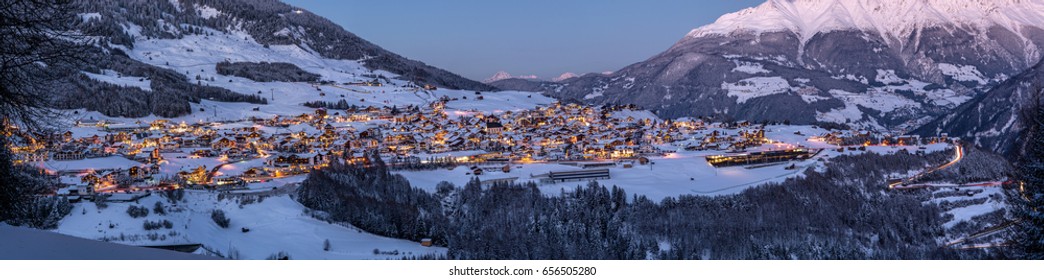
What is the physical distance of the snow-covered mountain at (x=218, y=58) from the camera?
211 ft

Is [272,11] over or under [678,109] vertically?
over

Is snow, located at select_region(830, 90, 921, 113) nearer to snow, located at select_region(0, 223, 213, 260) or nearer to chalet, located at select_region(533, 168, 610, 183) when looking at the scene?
chalet, located at select_region(533, 168, 610, 183)

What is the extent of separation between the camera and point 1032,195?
10094 millimetres

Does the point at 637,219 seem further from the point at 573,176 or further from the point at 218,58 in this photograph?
the point at 218,58

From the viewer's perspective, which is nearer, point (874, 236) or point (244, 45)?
point (874, 236)

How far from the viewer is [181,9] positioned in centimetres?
10938

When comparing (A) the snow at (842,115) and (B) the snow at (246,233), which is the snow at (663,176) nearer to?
(B) the snow at (246,233)

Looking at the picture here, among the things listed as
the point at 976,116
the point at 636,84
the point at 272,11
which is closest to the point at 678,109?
the point at 636,84

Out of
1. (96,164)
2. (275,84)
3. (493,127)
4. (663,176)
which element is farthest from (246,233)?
(275,84)

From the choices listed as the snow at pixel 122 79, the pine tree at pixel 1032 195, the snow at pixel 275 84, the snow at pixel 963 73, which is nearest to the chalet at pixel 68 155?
the snow at pixel 275 84

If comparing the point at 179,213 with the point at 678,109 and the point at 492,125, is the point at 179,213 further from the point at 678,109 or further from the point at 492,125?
the point at 678,109

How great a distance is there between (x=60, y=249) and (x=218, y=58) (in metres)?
97.2

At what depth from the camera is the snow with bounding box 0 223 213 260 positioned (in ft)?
13.5

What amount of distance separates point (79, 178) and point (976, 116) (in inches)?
3683
